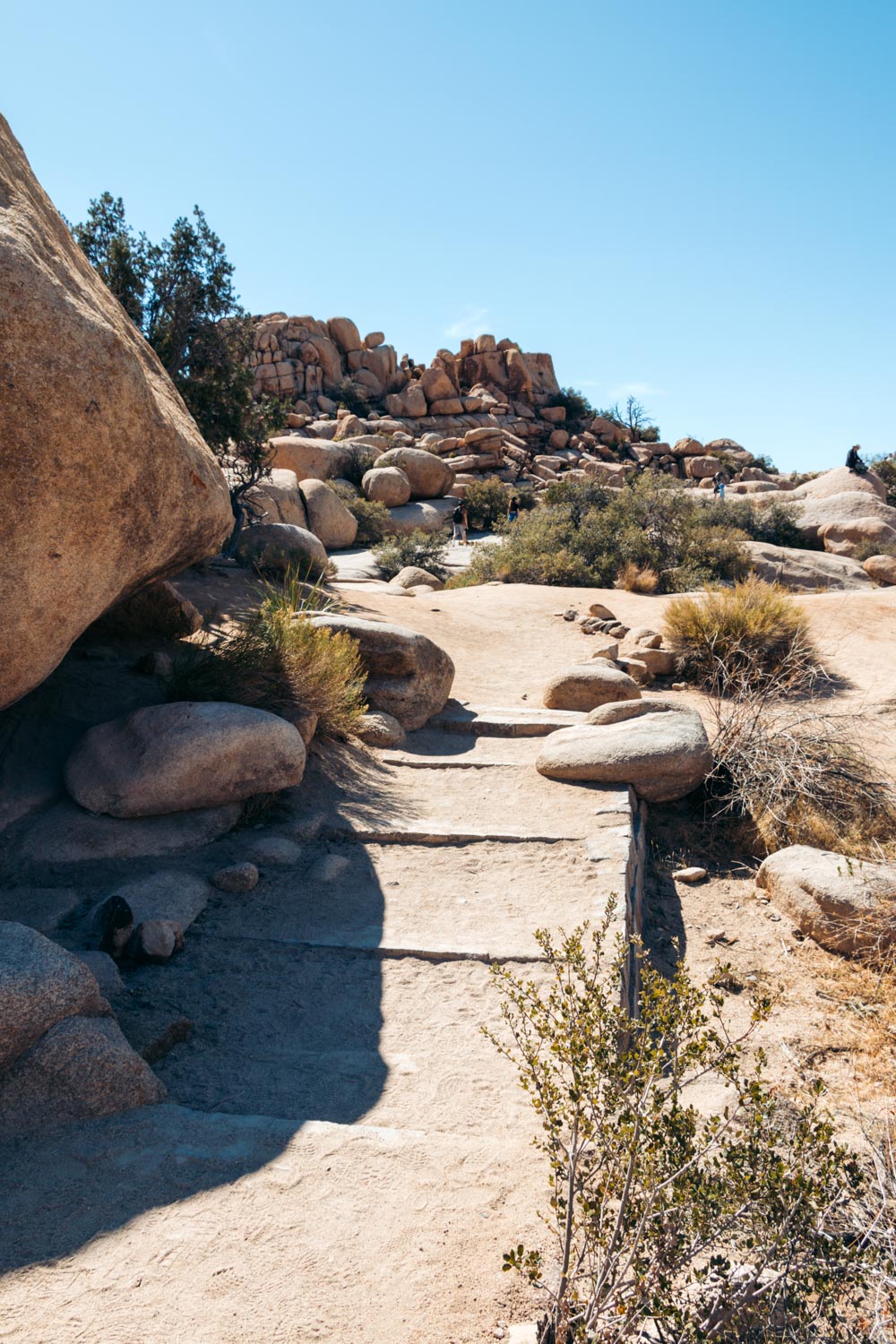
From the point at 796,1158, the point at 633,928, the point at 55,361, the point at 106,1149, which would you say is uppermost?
the point at 55,361

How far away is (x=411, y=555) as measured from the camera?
20.1 m

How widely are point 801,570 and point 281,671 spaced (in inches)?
515

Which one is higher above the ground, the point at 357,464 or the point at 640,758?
the point at 357,464

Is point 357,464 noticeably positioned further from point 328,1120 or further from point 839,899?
point 328,1120

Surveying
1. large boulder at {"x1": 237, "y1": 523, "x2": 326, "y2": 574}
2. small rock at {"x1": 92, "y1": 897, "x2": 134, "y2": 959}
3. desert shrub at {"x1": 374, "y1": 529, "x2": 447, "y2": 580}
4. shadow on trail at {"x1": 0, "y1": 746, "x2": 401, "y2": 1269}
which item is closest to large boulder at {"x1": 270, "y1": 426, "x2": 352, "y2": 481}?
desert shrub at {"x1": 374, "y1": 529, "x2": 447, "y2": 580}

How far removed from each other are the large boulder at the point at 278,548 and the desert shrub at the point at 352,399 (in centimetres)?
3087

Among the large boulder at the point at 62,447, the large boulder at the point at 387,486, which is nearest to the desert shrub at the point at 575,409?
the large boulder at the point at 387,486

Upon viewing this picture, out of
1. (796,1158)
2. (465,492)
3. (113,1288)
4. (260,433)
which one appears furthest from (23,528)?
(465,492)

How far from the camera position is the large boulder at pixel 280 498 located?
18094 mm

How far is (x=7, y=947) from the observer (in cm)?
313

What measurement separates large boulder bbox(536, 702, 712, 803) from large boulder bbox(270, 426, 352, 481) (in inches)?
775

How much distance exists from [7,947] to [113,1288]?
4.25 ft

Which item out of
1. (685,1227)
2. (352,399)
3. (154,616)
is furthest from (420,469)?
(685,1227)

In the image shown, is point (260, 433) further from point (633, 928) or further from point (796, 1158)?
point (796, 1158)
